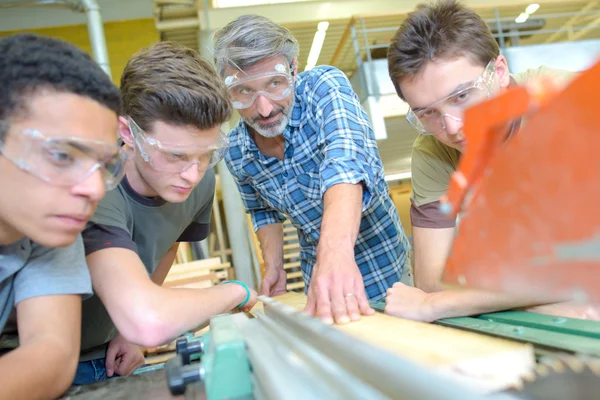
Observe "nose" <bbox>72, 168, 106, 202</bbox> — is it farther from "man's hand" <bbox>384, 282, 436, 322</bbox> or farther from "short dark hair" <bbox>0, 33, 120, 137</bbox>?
"man's hand" <bbox>384, 282, 436, 322</bbox>

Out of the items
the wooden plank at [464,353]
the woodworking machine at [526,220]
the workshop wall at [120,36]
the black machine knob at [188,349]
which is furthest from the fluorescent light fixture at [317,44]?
the woodworking machine at [526,220]

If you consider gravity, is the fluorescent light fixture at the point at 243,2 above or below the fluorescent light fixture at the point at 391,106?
above

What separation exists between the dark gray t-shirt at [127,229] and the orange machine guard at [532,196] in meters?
1.20

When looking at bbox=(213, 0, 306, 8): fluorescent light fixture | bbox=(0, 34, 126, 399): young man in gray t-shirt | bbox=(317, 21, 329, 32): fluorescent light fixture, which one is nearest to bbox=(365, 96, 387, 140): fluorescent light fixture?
bbox=(317, 21, 329, 32): fluorescent light fixture

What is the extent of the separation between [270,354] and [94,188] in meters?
0.56

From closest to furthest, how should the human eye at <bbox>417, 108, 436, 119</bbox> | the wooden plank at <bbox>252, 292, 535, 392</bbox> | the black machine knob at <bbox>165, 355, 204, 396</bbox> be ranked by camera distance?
the wooden plank at <bbox>252, 292, 535, 392</bbox> → the black machine knob at <bbox>165, 355, 204, 396</bbox> → the human eye at <bbox>417, 108, 436, 119</bbox>

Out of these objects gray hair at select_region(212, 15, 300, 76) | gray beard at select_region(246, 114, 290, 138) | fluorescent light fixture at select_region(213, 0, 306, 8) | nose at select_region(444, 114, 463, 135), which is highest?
fluorescent light fixture at select_region(213, 0, 306, 8)

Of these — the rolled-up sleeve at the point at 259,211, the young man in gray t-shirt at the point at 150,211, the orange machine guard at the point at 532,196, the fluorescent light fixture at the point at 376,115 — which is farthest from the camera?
the fluorescent light fixture at the point at 376,115

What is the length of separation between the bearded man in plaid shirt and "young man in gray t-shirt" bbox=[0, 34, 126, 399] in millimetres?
615

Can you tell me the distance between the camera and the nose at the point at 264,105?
1.76m

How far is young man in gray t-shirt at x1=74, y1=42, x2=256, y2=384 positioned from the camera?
51.2 inches

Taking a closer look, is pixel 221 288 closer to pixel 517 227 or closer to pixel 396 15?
pixel 517 227

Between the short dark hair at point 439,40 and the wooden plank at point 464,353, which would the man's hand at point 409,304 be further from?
the short dark hair at point 439,40

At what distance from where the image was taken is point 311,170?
1934 millimetres
